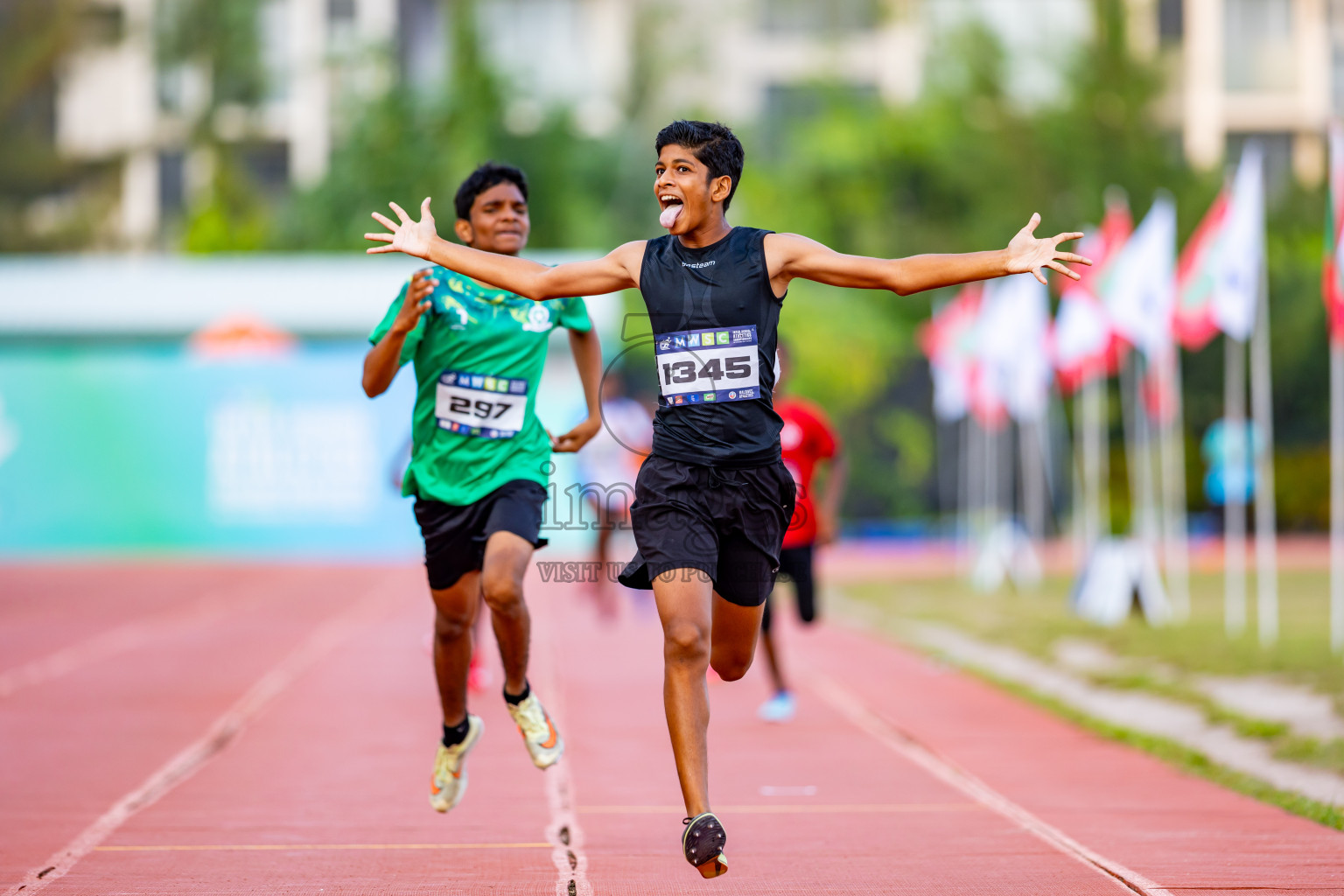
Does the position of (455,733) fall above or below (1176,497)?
above

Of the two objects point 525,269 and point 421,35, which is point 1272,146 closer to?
point 421,35

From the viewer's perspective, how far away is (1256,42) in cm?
4831

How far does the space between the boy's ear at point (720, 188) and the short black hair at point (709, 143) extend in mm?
11

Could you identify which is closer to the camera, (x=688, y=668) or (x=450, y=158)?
(x=688, y=668)

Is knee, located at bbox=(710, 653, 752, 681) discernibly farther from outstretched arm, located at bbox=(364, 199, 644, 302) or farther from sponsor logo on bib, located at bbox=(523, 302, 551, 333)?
sponsor logo on bib, located at bbox=(523, 302, 551, 333)

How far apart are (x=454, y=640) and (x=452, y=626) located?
0.19 feet

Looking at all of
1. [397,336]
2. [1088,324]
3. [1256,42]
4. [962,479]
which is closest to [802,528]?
[397,336]

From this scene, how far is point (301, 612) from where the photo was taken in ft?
59.9

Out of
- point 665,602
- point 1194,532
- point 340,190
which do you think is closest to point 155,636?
point 665,602

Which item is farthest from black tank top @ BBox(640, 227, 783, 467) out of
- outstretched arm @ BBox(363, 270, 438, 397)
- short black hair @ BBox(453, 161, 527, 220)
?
short black hair @ BBox(453, 161, 527, 220)

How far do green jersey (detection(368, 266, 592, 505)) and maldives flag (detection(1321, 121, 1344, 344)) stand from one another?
6.93m

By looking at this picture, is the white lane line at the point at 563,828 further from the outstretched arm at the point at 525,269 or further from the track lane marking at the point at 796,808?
the outstretched arm at the point at 525,269

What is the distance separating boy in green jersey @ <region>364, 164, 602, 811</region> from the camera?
661 cm

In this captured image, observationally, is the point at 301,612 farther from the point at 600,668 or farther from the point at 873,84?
the point at 873,84
